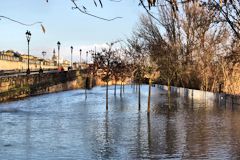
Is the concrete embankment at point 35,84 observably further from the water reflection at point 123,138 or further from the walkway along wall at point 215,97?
the water reflection at point 123,138

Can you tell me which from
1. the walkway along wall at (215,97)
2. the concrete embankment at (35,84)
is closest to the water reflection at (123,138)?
the walkway along wall at (215,97)

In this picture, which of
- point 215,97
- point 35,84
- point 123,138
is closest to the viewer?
point 123,138

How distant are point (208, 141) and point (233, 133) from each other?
2.49 metres

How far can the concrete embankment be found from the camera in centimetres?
4244

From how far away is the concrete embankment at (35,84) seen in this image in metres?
42.4

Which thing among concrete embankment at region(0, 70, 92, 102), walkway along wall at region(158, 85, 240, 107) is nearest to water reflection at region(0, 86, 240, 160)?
walkway along wall at region(158, 85, 240, 107)

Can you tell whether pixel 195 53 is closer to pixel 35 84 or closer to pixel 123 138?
pixel 35 84

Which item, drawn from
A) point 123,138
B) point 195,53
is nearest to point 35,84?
point 195,53

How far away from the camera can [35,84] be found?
178 feet

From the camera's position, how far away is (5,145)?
590 inches

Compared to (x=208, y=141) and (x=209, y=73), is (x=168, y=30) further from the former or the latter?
(x=208, y=141)

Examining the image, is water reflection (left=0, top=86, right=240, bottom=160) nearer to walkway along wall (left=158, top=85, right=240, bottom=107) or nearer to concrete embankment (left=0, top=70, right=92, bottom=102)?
walkway along wall (left=158, top=85, right=240, bottom=107)

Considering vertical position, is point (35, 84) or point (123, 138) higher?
point (35, 84)

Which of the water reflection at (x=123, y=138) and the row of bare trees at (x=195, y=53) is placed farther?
the row of bare trees at (x=195, y=53)
